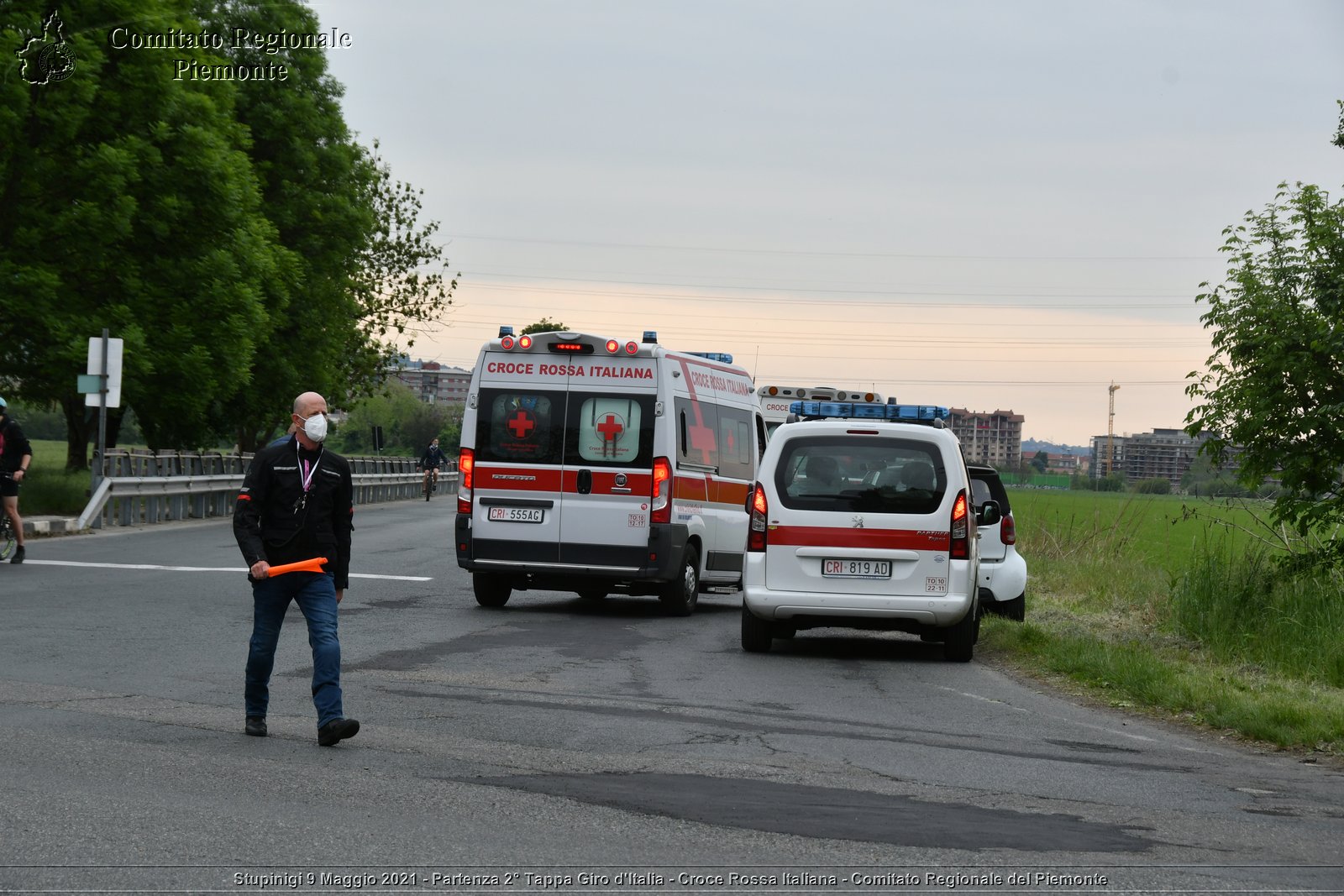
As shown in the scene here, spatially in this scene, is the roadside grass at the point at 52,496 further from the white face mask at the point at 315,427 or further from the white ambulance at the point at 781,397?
the white face mask at the point at 315,427

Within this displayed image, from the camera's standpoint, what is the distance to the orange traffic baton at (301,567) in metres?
8.66

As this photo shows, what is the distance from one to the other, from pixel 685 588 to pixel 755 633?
11.9 ft

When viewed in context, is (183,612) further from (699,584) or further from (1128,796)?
(1128,796)

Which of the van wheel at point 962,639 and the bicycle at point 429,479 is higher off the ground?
the bicycle at point 429,479

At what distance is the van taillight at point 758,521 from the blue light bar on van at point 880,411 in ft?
2.79

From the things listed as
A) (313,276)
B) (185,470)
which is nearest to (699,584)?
(185,470)

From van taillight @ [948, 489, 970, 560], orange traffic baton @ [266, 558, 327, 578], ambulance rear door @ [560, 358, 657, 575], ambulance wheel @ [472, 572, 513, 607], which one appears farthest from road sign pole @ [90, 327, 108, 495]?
orange traffic baton @ [266, 558, 327, 578]

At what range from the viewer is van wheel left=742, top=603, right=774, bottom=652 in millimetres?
13773

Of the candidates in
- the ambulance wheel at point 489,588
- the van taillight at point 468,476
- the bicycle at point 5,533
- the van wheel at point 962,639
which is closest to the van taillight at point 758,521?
the van wheel at point 962,639

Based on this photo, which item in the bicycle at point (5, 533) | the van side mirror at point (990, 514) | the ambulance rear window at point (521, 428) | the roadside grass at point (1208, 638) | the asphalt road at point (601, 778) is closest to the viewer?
the asphalt road at point (601, 778)

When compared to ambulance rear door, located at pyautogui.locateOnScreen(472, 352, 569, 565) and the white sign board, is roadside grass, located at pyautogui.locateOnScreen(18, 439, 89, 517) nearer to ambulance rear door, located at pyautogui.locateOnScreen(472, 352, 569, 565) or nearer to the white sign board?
the white sign board

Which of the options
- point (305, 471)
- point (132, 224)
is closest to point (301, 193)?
point (132, 224)

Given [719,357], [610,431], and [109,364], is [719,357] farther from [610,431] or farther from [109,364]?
[109,364]

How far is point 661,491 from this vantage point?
16469 millimetres
